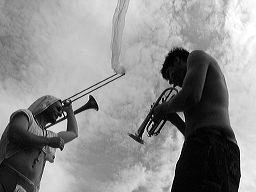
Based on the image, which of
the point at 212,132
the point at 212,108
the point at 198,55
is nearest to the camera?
the point at 212,132

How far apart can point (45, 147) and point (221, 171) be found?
3038 mm

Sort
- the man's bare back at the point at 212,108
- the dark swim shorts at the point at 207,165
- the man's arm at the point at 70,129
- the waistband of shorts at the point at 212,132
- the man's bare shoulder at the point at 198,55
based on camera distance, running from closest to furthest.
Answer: the dark swim shorts at the point at 207,165
the waistband of shorts at the point at 212,132
the man's bare back at the point at 212,108
the man's bare shoulder at the point at 198,55
the man's arm at the point at 70,129

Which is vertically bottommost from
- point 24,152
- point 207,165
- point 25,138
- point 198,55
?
point 207,165

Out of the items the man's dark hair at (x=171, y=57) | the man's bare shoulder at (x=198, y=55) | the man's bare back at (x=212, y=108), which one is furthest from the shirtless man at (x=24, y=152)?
the man's bare shoulder at (x=198, y=55)

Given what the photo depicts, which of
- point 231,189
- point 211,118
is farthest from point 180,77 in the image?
point 231,189

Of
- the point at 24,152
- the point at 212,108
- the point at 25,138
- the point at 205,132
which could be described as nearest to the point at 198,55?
the point at 212,108

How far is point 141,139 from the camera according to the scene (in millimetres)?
6047

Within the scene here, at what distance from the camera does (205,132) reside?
143 inches

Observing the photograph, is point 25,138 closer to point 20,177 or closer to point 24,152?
point 24,152

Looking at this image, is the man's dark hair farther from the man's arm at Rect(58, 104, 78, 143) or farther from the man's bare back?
the man's arm at Rect(58, 104, 78, 143)

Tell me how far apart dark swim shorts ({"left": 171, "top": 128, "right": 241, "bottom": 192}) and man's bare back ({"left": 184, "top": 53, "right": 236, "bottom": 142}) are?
0.11 metres

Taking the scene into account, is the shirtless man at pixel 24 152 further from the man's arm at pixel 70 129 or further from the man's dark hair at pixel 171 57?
the man's dark hair at pixel 171 57

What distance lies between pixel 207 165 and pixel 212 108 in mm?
723

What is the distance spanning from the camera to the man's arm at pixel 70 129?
5.88 meters
